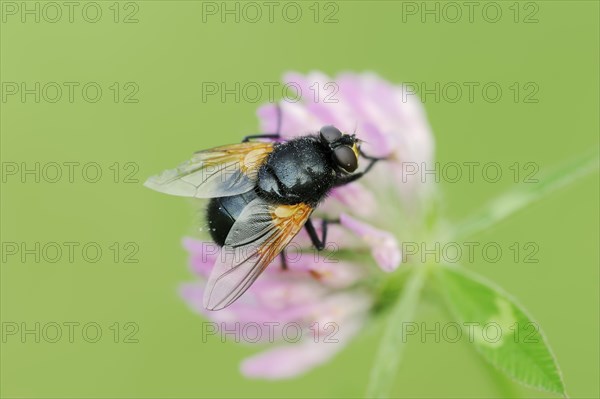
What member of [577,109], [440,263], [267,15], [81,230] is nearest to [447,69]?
[577,109]

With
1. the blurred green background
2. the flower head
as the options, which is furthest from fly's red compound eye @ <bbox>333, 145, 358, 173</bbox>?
the blurred green background

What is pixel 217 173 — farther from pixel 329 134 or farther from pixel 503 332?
pixel 503 332

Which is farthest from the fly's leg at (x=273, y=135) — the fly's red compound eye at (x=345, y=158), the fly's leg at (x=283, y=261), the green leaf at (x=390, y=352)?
the green leaf at (x=390, y=352)

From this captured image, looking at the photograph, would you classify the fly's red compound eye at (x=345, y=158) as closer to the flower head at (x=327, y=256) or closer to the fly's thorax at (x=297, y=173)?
the fly's thorax at (x=297, y=173)

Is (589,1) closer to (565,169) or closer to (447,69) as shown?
(447,69)

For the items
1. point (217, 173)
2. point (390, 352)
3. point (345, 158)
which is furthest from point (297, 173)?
point (390, 352)

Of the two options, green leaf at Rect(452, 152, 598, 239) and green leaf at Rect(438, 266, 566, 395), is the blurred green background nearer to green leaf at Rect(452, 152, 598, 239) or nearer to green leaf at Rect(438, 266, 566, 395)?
green leaf at Rect(452, 152, 598, 239)
